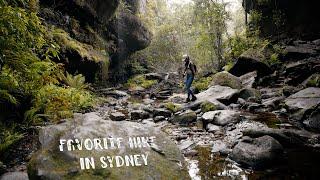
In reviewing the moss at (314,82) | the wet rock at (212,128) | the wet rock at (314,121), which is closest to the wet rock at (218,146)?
the wet rock at (212,128)

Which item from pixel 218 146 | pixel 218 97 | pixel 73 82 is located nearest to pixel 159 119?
pixel 218 97

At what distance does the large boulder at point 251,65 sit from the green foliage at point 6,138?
500 inches

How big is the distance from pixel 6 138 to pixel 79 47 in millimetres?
10355

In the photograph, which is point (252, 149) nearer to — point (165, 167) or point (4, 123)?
point (165, 167)

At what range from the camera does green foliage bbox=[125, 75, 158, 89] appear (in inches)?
924

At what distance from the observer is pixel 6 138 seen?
185 inches

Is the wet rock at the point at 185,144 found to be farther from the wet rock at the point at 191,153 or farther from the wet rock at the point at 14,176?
the wet rock at the point at 14,176

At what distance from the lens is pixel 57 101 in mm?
7047

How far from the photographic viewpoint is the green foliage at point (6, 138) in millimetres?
4594

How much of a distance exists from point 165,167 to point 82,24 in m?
14.6

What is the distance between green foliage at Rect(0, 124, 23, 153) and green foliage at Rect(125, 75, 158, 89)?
1808 cm

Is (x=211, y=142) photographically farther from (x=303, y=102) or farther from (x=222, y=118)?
(x=303, y=102)

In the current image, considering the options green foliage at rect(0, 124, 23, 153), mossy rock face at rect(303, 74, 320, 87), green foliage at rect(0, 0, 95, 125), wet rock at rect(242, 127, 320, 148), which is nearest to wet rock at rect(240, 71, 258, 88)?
mossy rock face at rect(303, 74, 320, 87)

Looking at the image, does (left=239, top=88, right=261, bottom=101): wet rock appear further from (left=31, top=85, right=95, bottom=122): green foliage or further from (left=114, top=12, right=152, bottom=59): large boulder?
(left=114, top=12, right=152, bottom=59): large boulder
